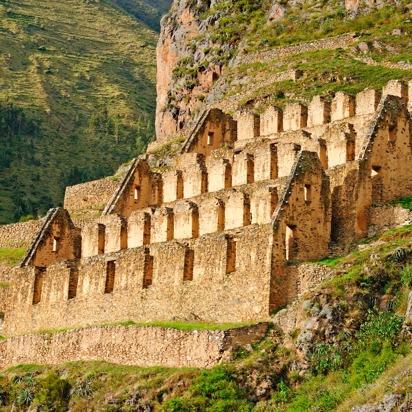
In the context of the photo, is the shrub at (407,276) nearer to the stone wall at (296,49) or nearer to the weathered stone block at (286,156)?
the weathered stone block at (286,156)

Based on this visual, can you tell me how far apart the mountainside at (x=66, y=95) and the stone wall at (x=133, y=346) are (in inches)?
1774

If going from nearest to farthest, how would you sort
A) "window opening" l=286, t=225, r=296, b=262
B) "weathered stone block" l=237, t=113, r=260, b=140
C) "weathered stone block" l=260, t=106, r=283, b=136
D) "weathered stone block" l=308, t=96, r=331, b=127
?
"window opening" l=286, t=225, r=296, b=262 < "weathered stone block" l=308, t=96, r=331, b=127 < "weathered stone block" l=260, t=106, r=283, b=136 < "weathered stone block" l=237, t=113, r=260, b=140

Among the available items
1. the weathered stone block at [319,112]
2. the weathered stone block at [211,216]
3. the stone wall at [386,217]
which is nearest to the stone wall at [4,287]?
the weathered stone block at [211,216]

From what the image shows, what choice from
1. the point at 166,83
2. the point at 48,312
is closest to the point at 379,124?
the point at 48,312

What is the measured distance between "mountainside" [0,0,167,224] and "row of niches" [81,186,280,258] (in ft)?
135

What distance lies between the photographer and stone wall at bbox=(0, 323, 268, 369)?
139ft

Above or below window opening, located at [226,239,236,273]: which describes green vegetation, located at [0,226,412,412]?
below

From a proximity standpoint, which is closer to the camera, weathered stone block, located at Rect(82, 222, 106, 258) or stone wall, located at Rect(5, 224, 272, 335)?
stone wall, located at Rect(5, 224, 272, 335)

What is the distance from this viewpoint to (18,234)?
224ft

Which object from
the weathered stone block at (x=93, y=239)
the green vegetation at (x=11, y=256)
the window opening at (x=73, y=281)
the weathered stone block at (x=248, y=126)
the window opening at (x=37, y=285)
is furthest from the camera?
the green vegetation at (x=11, y=256)

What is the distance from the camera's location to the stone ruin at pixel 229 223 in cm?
4597

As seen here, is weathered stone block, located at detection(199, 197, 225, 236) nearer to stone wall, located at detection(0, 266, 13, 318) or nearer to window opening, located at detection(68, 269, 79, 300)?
window opening, located at detection(68, 269, 79, 300)

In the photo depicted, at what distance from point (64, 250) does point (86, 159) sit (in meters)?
63.7

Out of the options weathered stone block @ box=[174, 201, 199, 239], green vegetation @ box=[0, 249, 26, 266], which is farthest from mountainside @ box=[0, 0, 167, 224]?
weathered stone block @ box=[174, 201, 199, 239]
